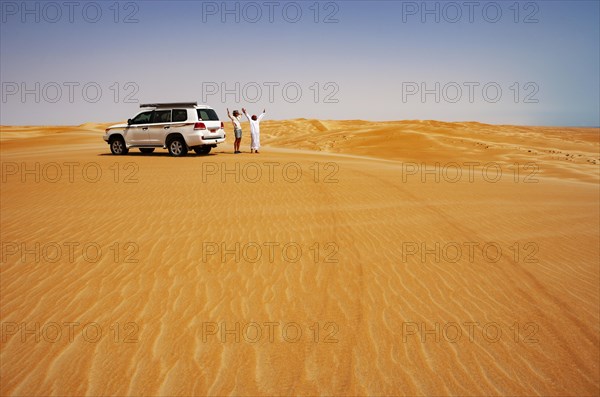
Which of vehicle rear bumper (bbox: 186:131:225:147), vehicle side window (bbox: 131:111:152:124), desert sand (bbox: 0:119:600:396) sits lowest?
desert sand (bbox: 0:119:600:396)

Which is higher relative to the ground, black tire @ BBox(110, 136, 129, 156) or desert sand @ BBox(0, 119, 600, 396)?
black tire @ BBox(110, 136, 129, 156)

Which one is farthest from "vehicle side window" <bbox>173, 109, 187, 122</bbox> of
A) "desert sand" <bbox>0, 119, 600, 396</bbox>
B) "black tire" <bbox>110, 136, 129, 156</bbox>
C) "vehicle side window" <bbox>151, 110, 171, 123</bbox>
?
"desert sand" <bbox>0, 119, 600, 396</bbox>

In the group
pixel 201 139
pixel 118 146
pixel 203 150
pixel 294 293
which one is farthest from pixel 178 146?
pixel 294 293

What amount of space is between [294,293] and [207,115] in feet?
43.1

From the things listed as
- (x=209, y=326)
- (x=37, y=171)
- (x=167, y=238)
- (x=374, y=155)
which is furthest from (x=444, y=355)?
(x=374, y=155)

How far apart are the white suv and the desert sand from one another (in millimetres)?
6169

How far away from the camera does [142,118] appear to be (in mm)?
17062

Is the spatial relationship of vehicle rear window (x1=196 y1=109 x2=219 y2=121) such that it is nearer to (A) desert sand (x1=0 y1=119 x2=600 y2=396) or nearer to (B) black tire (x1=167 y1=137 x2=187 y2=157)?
(B) black tire (x1=167 y1=137 x2=187 y2=157)

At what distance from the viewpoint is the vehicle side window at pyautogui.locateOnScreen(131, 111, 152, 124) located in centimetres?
1694

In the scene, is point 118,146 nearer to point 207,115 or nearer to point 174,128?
point 174,128

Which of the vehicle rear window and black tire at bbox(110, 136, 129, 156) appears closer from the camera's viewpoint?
the vehicle rear window

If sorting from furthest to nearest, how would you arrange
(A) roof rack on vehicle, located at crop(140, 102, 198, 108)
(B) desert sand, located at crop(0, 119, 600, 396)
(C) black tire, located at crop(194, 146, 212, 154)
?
(C) black tire, located at crop(194, 146, 212, 154) < (A) roof rack on vehicle, located at crop(140, 102, 198, 108) < (B) desert sand, located at crop(0, 119, 600, 396)

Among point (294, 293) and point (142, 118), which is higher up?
point (142, 118)

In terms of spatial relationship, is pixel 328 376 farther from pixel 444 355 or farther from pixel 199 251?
pixel 199 251
